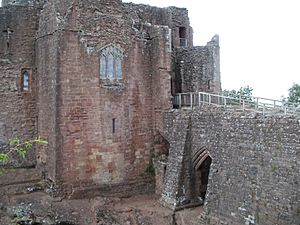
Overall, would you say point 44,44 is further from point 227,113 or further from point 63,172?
point 227,113

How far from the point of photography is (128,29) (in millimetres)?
17859

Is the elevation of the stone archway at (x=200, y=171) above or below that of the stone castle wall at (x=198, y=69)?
below

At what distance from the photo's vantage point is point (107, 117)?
56.3ft

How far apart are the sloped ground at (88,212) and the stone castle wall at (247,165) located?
0.92 m

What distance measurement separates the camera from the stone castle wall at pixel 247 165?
468 inches

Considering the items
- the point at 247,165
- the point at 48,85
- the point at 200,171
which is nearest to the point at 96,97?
the point at 48,85

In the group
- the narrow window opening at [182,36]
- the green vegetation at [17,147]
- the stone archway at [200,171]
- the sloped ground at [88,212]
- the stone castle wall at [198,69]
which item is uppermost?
the narrow window opening at [182,36]

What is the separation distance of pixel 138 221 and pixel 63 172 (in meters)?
3.73

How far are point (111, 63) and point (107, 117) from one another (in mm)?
2409

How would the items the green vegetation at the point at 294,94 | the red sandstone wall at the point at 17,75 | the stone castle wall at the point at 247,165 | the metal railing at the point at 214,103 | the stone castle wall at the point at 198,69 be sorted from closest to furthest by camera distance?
the stone castle wall at the point at 247,165, the metal railing at the point at 214,103, the red sandstone wall at the point at 17,75, the stone castle wall at the point at 198,69, the green vegetation at the point at 294,94

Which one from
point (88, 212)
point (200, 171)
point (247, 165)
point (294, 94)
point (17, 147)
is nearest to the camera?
point (17, 147)

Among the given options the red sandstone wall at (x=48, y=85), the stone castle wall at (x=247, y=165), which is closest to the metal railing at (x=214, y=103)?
the stone castle wall at (x=247, y=165)

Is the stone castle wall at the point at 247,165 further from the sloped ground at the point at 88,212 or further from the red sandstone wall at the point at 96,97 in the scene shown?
the red sandstone wall at the point at 96,97

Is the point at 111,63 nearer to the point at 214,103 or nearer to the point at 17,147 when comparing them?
the point at 214,103
